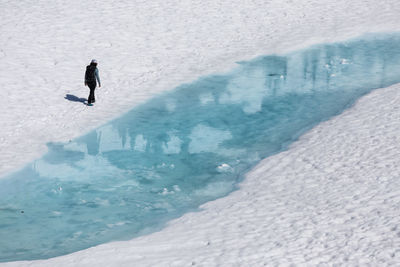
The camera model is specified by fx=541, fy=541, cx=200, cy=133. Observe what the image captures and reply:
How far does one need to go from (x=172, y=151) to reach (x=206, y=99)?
12.6 feet

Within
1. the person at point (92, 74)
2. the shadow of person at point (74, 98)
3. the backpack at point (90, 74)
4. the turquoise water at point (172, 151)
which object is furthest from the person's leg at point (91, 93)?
the turquoise water at point (172, 151)

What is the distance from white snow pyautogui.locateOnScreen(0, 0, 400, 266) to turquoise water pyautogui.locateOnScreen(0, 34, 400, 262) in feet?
2.15

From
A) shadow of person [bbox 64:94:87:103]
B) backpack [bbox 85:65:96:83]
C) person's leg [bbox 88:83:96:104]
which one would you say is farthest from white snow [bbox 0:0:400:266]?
backpack [bbox 85:65:96:83]

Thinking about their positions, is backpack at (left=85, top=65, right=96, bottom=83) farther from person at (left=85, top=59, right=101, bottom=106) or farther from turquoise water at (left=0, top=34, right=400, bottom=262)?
turquoise water at (left=0, top=34, right=400, bottom=262)

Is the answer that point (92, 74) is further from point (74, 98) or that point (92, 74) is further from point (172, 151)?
point (172, 151)

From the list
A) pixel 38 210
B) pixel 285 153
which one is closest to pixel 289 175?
pixel 285 153

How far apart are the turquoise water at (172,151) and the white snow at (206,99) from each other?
2.15ft

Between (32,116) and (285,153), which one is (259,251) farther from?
(32,116)

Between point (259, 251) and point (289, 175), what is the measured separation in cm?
319

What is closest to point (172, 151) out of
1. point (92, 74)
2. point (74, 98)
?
point (92, 74)

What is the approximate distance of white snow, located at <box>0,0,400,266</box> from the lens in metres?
8.36

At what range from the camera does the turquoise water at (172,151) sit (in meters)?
10.4

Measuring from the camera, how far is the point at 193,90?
17812mm

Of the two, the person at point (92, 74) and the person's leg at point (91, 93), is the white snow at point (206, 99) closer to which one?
the person's leg at point (91, 93)
